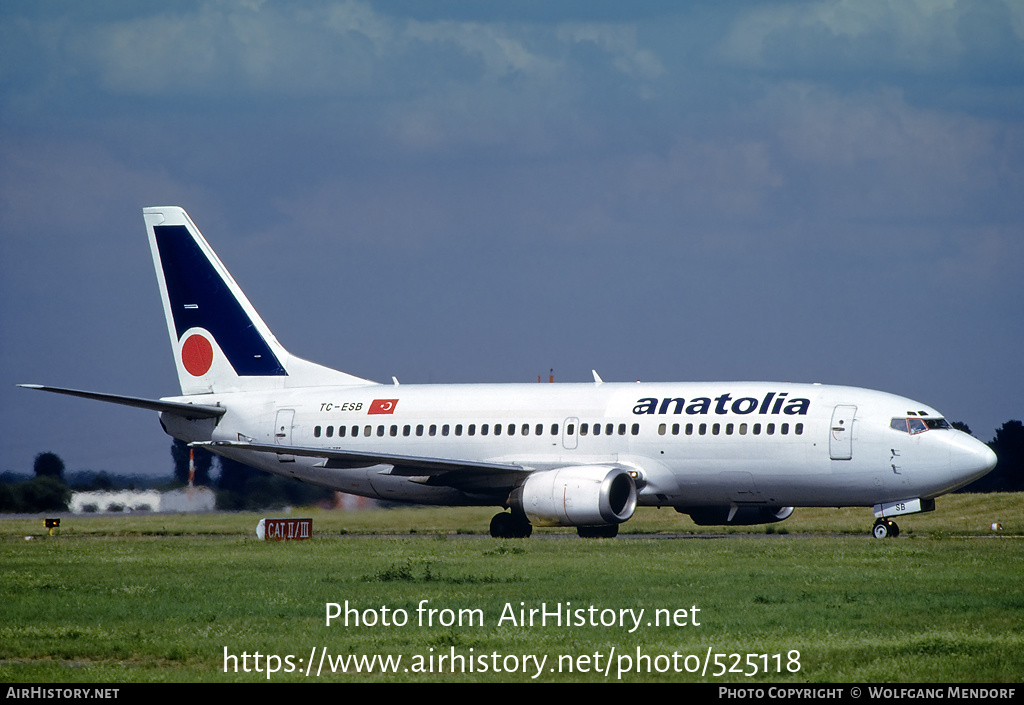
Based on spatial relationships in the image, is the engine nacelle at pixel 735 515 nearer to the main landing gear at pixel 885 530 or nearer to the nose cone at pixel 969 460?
the main landing gear at pixel 885 530

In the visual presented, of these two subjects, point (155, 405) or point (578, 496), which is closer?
point (578, 496)

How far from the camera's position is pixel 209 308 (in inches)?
1642

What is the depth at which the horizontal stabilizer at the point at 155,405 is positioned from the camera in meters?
35.2

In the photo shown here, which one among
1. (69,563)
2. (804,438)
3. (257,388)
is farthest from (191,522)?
(804,438)

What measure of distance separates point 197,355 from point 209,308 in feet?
4.83

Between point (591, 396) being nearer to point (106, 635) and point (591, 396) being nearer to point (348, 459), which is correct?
point (348, 459)

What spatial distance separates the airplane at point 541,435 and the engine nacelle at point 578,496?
0.04m

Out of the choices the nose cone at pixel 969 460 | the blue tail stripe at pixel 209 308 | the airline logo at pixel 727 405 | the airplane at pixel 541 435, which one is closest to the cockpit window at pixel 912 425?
the airplane at pixel 541 435

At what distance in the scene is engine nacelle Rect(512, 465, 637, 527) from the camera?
107 feet

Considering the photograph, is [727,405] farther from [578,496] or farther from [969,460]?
[969,460]

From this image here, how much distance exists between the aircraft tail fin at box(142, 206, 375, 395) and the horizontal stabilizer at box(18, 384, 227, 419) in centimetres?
121

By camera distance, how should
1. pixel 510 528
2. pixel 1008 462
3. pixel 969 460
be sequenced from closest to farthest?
pixel 969 460
pixel 510 528
pixel 1008 462

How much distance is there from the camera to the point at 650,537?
116ft

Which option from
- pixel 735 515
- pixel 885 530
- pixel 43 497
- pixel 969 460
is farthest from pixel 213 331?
pixel 969 460
